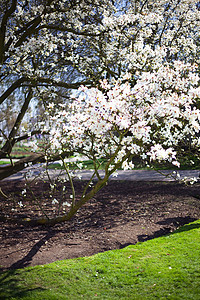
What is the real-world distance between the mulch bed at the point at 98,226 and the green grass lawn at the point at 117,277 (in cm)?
35

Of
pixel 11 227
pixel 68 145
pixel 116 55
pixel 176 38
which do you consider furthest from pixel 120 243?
pixel 176 38

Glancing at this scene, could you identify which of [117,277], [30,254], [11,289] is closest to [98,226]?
[30,254]

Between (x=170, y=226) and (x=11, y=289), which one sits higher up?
(x=11, y=289)

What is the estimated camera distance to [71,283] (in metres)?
2.95

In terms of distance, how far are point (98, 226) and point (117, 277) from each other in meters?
1.88

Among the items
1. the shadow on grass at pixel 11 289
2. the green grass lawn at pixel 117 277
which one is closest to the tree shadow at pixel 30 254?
the green grass lawn at pixel 117 277

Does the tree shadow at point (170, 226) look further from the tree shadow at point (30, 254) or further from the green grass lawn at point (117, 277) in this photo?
the tree shadow at point (30, 254)

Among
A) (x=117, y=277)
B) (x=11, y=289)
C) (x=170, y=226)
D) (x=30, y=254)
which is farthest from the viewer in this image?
(x=170, y=226)

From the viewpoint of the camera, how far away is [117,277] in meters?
3.08

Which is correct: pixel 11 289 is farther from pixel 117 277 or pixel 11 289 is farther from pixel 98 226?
pixel 98 226

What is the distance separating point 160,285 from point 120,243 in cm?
132

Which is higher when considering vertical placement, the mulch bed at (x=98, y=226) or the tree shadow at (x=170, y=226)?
the mulch bed at (x=98, y=226)

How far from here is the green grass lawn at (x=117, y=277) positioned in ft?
8.94

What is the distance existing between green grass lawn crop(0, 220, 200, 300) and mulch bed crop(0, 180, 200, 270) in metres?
0.35
